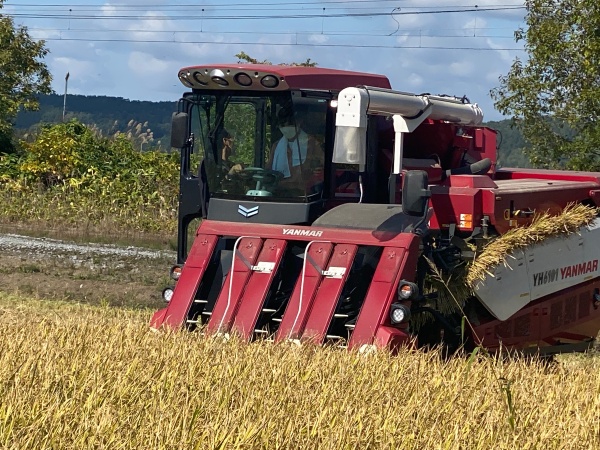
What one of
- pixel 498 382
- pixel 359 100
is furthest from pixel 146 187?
pixel 498 382

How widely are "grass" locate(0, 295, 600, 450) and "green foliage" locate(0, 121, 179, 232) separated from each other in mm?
13169

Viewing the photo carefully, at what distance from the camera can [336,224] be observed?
8945 millimetres

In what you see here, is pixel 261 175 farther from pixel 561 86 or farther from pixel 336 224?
pixel 561 86

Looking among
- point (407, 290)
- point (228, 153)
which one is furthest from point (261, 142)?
point (407, 290)

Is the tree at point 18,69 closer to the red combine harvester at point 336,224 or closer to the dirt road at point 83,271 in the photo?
the dirt road at point 83,271

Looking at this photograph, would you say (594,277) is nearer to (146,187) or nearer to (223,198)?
(223,198)

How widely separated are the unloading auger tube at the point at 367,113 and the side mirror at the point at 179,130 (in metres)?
1.55

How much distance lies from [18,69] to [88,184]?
1125 centimetres

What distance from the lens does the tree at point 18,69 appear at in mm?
31641

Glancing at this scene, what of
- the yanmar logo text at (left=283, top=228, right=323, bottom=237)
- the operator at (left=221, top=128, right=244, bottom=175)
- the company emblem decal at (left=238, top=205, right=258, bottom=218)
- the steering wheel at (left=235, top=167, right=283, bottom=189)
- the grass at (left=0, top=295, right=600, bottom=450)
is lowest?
the grass at (left=0, top=295, right=600, bottom=450)

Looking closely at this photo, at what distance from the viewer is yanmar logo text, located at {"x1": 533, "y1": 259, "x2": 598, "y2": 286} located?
9672mm

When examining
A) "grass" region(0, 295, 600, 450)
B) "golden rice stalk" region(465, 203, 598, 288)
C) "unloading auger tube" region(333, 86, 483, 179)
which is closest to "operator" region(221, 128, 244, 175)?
"unloading auger tube" region(333, 86, 483, 179)

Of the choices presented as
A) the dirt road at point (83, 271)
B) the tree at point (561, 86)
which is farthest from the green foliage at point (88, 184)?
the tree at point (561, 86)

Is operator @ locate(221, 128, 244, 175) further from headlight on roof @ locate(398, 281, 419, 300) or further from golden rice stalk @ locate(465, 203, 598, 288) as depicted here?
golden rice stalk @ locate(465, 203, 598, 288)
